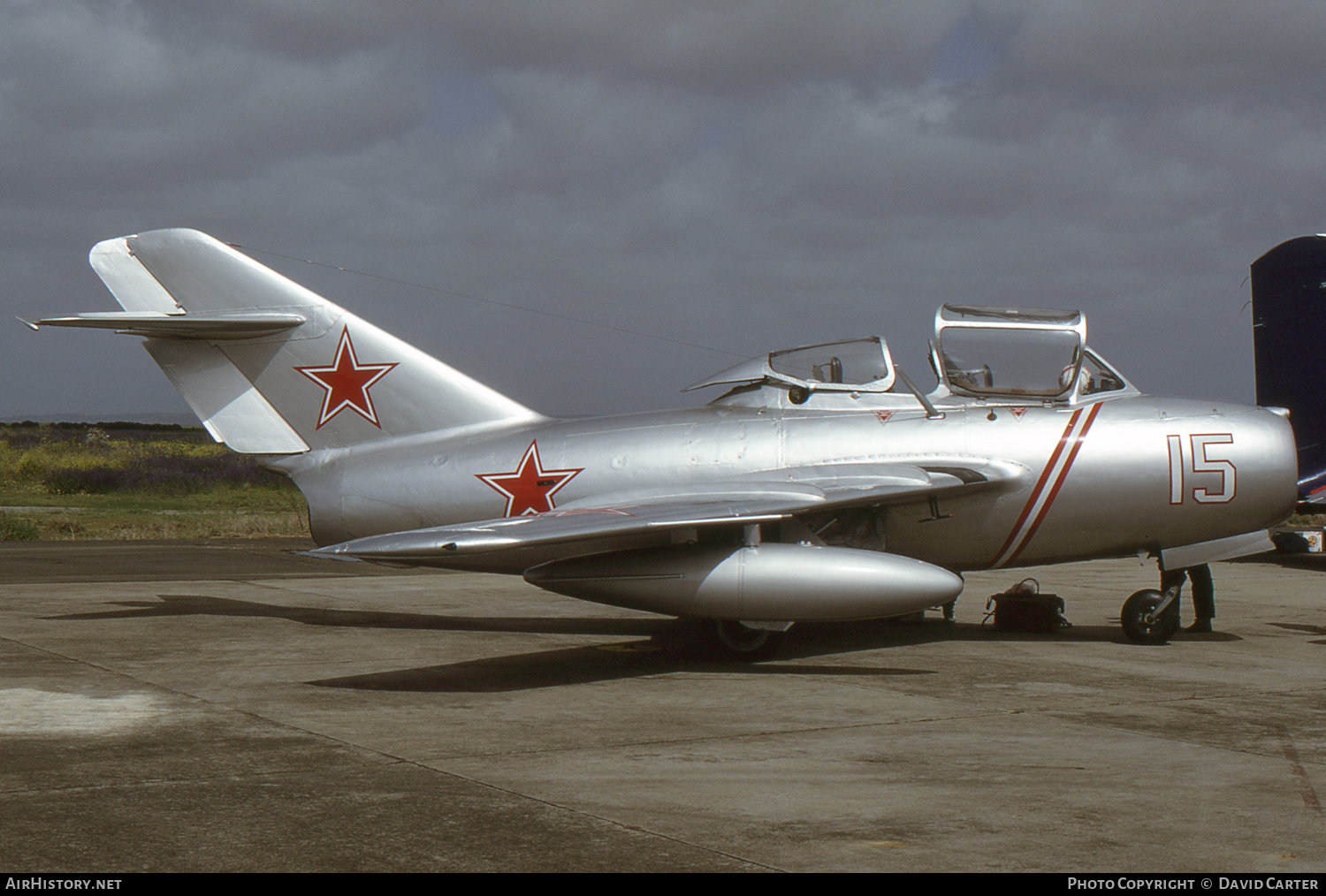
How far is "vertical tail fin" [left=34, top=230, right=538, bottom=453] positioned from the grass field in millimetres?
12576

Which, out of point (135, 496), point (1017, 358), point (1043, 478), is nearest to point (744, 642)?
point (1043, 478)

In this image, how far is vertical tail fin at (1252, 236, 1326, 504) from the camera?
16453 mm

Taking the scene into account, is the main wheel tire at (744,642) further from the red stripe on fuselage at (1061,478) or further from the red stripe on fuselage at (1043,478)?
the red stripe on fuselage at (1061,478)

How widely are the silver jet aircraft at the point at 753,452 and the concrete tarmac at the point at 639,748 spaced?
2.66ft

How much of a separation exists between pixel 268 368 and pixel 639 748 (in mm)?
6433

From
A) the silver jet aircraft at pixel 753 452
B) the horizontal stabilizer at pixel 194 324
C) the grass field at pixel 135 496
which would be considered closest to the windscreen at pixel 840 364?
the silver jet aircraft at pixel 753 452

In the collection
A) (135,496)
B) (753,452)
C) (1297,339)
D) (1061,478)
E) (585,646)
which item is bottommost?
(585,646)

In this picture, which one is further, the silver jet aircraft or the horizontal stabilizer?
the horizontal stabilizer

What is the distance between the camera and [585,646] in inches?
396

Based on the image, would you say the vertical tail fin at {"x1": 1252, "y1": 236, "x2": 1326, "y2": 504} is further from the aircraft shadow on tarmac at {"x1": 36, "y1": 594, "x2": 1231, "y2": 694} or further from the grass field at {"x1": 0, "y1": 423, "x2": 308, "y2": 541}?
the grass field at {"x1": 0, "y1": 423, "x2": 308, "y2": 541}

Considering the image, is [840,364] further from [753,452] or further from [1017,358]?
[1017,358]

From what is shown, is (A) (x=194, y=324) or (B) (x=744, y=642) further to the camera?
(A) (x=194, y=324)

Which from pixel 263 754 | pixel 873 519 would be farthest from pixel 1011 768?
pixel 873 519

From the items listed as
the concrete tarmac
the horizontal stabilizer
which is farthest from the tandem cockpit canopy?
the horizontal stabilizer
